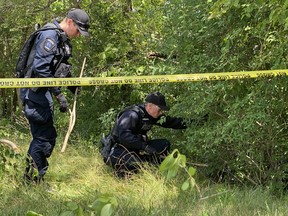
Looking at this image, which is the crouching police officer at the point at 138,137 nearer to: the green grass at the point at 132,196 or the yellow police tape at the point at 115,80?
the green grass at the point at 132,196

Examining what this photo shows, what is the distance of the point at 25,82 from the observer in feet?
10.9

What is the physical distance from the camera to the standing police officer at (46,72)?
397cm

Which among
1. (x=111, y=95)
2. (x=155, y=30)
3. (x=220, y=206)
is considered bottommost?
(x=111, y=95)

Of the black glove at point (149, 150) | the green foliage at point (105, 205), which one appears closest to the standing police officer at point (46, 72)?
the black glove at point (149, 150)

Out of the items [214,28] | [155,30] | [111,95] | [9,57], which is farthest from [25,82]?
[9,57]

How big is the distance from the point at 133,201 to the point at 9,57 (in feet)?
21.4

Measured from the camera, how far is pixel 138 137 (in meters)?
4.79

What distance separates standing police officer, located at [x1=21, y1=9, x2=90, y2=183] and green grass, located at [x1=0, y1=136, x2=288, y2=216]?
10.6 inches

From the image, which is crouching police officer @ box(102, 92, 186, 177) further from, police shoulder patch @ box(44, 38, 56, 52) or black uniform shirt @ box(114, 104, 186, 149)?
police shoulder patch @ box(44, 38, 56, 52)

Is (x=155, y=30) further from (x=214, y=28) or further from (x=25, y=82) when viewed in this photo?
(x=25, y=82)

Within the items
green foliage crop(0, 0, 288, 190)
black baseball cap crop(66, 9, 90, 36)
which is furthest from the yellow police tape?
black baseball cap crop(66, 9, 90, 36)

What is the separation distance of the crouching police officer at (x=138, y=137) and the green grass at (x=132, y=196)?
18cm

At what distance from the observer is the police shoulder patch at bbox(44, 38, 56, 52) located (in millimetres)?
3969

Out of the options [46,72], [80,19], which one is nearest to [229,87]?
[80,19]
